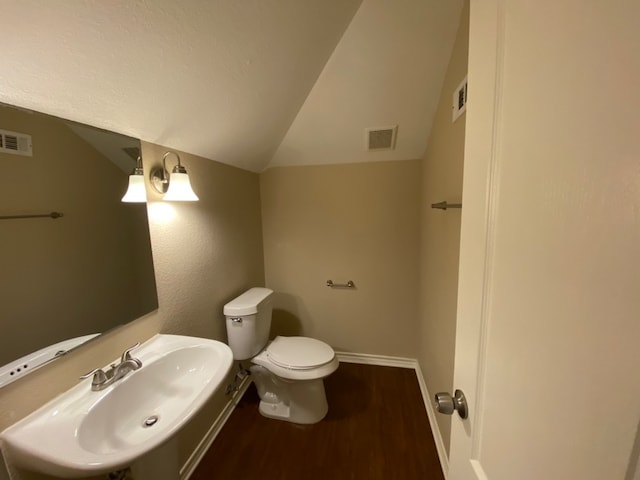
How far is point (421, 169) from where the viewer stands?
6.89 ft

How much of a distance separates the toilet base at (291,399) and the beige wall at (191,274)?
0.28 meters

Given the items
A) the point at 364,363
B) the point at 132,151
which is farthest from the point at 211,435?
the point at 132,151

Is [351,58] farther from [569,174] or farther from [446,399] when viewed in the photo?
[446,399]

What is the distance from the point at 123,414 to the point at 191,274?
2.22 ft

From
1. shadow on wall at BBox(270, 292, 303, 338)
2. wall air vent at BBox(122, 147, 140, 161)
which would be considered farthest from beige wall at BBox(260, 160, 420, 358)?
wall air vent at BBox(122, 147, 140, 161)

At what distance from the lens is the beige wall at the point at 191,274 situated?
88 cm

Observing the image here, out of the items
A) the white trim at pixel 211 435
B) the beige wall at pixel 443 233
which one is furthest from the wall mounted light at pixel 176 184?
the white trim at pixel 211 435

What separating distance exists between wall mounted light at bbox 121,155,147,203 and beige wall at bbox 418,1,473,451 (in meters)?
1.38

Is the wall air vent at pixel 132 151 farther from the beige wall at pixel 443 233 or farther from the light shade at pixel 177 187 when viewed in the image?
the beige wall at pixel 443 233

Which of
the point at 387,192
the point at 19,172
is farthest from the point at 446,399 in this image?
the point at 387,192

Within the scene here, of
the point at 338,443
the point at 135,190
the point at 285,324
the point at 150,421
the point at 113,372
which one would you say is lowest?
the point at 338,443

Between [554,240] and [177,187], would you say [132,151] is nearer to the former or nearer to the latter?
[177,187]

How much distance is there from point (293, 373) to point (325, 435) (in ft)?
1.46

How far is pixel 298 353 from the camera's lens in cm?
182
